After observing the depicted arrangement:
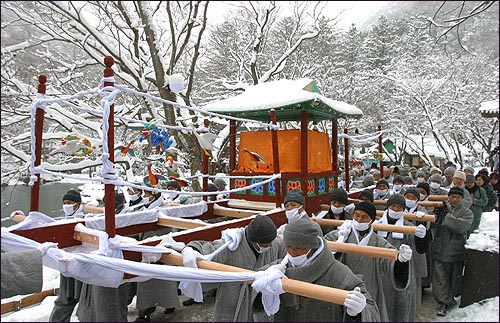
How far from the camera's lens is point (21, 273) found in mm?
1858

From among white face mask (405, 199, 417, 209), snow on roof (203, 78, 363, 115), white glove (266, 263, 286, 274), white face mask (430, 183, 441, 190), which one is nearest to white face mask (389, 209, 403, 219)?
white face mask (405, 199, 417, 209)

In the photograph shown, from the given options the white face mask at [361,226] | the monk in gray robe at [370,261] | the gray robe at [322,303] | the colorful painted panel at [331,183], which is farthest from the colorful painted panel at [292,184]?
the gray robe at [322,303]

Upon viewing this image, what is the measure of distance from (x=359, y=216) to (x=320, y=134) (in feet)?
12.4

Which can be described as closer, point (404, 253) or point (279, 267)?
point (279, 267)

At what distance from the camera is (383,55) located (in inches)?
997

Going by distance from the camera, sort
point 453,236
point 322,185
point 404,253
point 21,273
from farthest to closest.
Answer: point 322,185, point 453,236, point 404,253, point 21,273

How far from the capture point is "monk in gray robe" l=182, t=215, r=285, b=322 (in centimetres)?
310

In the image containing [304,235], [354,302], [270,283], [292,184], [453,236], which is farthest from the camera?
[292,184]

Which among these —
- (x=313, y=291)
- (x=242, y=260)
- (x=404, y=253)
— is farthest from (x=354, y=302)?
(x=242, y=260)

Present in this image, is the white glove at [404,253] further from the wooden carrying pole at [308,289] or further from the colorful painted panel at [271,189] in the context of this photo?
the colorful painted panel at [271,189]

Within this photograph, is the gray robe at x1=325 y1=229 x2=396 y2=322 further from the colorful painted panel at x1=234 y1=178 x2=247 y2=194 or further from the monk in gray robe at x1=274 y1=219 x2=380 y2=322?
the colorful painted panel at x1=234 y1=178 x2=247 y2=194

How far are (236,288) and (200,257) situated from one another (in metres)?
0.62

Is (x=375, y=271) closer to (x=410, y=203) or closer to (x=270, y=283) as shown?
(x=270, y=283)

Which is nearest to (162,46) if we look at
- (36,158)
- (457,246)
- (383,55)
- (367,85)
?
(36,158)
